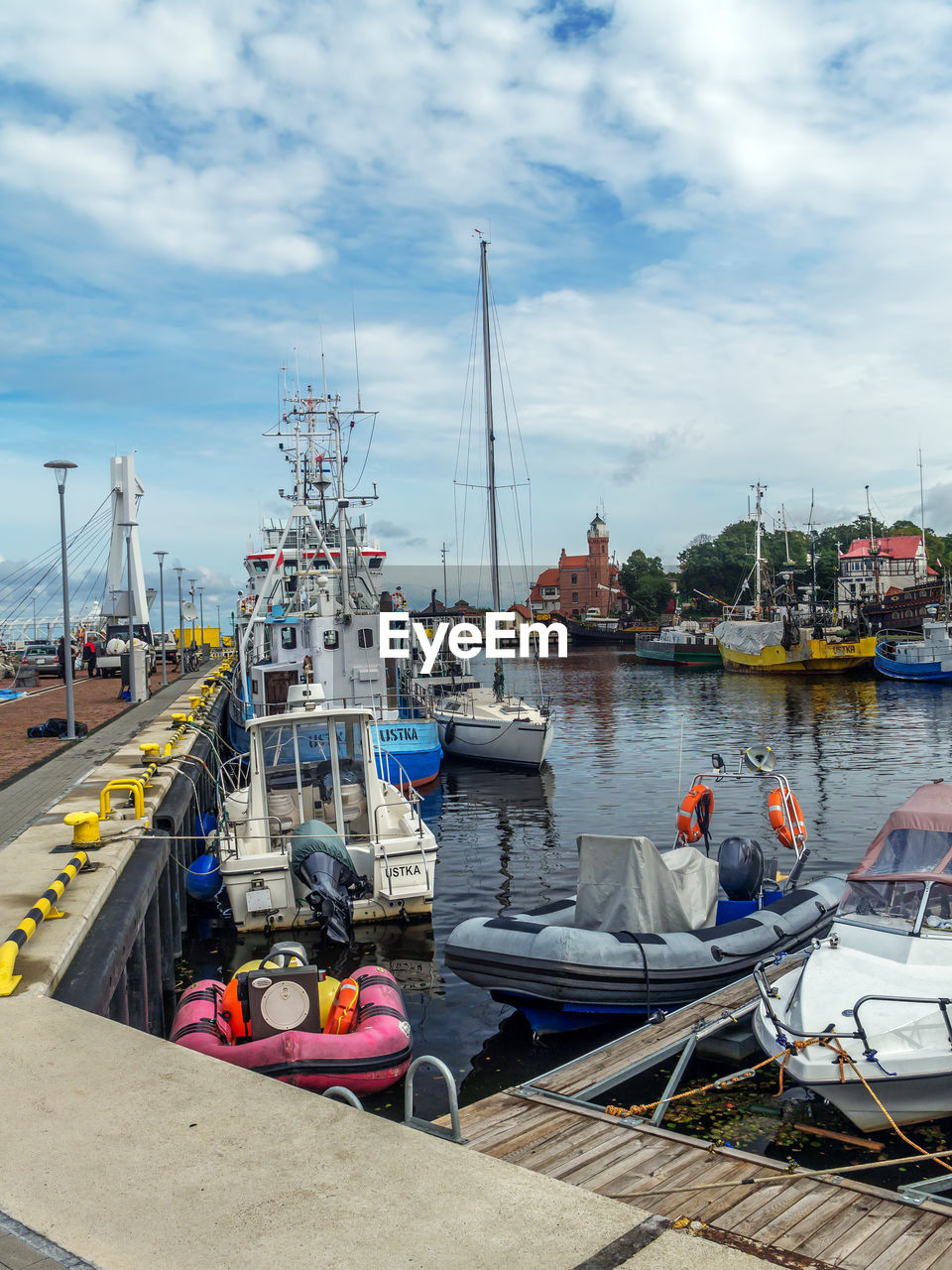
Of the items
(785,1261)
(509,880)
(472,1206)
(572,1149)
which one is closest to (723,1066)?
(572,1149)

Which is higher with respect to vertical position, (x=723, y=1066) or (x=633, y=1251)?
(x=633, y=1251)

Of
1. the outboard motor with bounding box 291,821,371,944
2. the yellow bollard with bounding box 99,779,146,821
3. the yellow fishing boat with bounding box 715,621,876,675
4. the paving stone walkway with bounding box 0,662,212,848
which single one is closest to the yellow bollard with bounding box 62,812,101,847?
the paving stone walkway with bounding box 0,662,212,848

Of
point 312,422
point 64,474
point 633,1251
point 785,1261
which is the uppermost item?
point 312,422

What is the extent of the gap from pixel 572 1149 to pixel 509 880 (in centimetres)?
1078

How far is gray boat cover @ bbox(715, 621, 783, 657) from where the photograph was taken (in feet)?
232

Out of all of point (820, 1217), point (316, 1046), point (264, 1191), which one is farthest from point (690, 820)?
point (264, 1191)

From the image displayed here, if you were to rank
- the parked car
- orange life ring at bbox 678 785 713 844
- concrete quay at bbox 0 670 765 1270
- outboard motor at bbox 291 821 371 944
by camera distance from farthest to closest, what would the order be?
the parked car → orange life ring at bbox 678 785 713 844 → outboard motor at bbox 291 821 371 944 → concrete quay at bbox 0 670 765 1270

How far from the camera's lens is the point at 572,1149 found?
688 cm

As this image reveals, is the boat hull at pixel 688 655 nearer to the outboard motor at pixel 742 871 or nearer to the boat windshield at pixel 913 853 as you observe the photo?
the outboard motor at pixel 742 871

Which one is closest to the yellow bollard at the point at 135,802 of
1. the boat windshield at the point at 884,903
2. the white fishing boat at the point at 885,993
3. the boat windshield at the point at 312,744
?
the boat windshield at the point at 312,744

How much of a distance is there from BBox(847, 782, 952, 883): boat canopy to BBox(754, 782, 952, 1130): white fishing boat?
0.01 meters

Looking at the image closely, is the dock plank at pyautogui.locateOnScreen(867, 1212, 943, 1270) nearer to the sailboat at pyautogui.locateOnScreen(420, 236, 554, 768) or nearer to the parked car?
the sailboat at pyautogui.locateOnScreen(420, 236, 554, 768)

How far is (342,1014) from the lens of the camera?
28.7 ft

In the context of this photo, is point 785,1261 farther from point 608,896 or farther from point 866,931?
point 608,896
